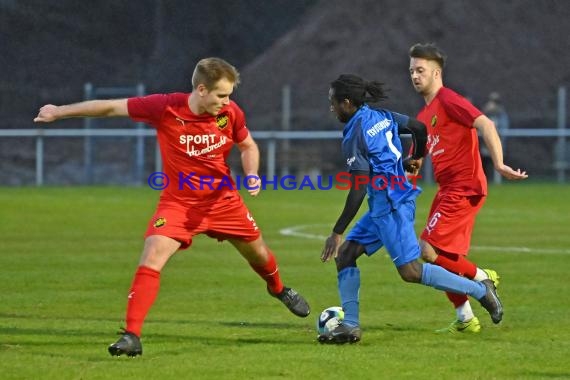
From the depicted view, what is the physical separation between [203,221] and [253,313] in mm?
2034

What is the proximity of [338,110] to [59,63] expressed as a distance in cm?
3278

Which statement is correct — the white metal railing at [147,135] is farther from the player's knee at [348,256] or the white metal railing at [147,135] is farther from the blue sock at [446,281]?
the blue sock at [446,281]

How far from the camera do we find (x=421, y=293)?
41.0 feet

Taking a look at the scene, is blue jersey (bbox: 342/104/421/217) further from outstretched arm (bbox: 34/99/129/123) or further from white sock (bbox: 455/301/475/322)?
outstretched arm (bbox: 34/99/129/123)

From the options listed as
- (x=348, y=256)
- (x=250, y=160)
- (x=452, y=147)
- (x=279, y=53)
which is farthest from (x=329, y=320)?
(x=279, y=53)

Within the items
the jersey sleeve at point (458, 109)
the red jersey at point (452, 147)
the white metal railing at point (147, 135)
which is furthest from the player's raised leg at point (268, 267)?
the white metal railing at point (147, 135)

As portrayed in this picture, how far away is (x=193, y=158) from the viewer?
364 inches

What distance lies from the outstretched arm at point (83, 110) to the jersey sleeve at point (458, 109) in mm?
2423

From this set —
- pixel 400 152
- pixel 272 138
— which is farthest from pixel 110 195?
pixel 400 152

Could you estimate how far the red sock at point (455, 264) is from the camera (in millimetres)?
10070

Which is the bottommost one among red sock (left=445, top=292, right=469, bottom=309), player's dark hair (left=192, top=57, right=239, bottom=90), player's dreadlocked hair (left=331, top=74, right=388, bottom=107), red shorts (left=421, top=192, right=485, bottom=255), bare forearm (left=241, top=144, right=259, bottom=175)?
red sock (left=445, top=292, right=469, bottom=309)

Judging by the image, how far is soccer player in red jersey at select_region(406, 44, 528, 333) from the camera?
9.96 metres

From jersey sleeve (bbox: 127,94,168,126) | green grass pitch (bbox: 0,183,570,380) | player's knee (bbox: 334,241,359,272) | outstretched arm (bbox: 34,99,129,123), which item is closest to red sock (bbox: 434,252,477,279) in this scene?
green grass pitch (bbox: 0,183,570,380)

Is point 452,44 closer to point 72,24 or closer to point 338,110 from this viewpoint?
point 72,24
